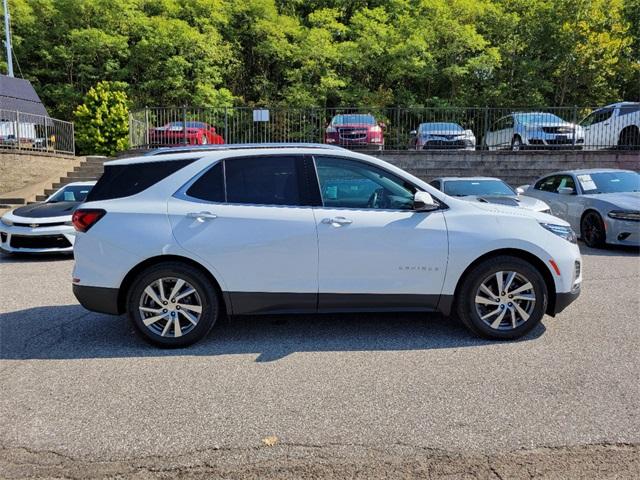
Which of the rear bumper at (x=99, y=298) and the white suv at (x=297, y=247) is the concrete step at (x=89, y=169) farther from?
the rear bumper at (x=99, y=298)

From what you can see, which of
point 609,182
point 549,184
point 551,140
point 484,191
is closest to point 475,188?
point 484,191

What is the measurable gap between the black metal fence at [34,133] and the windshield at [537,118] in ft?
56.1

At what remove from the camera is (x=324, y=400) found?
12.2 ft

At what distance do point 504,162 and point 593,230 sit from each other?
7994 millimetres

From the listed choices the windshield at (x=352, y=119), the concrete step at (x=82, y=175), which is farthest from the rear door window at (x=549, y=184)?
the concrete step at (x=82, y=175)

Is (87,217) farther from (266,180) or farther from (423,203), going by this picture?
(423,203)

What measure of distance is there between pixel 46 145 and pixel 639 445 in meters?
21.4

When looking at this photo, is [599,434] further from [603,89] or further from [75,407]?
[603,89]

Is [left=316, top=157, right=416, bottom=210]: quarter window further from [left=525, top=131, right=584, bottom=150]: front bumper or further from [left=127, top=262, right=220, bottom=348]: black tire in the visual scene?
[left=525, top=131, right=584, bottom=150]: front bumper

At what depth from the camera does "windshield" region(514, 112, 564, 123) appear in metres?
18.9

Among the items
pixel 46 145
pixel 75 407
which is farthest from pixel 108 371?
pixel 46 145

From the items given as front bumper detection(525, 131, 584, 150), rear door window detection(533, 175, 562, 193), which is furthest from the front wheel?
rear door window detection(533, 175, 562, 193)

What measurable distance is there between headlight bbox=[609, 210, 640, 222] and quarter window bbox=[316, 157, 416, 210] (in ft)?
21.5

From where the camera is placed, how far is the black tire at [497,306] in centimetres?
482
